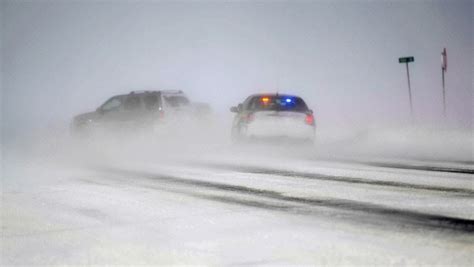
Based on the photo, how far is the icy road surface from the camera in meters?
6.18

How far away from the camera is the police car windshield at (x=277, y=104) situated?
21875mm

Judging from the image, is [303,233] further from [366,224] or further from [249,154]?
[249,154]

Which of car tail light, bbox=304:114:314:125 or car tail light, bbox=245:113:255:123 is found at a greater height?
car tail light, bbox=245:113:255:123

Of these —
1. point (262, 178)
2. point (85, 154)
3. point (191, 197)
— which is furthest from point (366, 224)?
point (85, 154)

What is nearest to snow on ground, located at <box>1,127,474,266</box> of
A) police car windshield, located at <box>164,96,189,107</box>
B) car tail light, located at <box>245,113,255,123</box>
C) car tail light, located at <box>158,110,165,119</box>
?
car tail light, located at <box>245,113,255,123</box>

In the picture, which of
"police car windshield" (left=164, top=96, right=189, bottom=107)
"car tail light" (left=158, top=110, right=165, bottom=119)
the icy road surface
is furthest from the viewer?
"police car windshield" (left=164, top=96, right=189, bottom=107)

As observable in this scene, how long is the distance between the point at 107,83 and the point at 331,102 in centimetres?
2061

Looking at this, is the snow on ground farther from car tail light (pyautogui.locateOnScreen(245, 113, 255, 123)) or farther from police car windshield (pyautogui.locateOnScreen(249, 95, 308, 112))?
police car windshield (pyautogui.locateOnScreen(249, 95, 308, 112))

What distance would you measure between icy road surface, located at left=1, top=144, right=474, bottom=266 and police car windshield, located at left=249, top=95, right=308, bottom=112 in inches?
296

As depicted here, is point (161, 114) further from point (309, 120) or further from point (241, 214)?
point (241, 214)

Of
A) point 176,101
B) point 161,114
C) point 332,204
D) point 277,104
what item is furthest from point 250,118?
point 332,204

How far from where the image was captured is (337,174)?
13.1 meters

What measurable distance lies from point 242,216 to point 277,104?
14104mm

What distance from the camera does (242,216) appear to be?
8.11 metres
